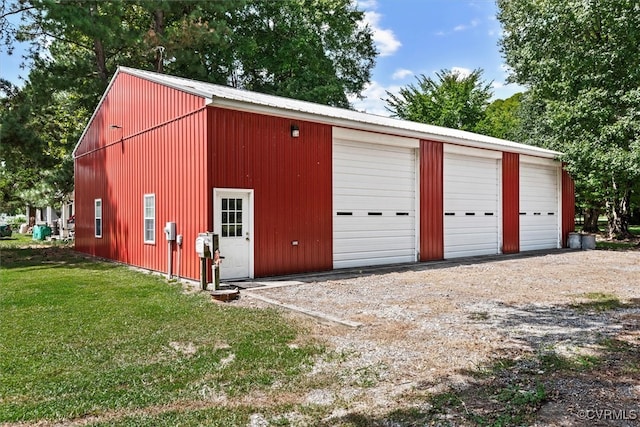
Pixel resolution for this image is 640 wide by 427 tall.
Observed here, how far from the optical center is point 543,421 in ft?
9.23

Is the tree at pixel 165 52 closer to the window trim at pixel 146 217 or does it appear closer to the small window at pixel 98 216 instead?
the small window at pixel 98 216

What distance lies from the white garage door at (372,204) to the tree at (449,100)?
54.5ft

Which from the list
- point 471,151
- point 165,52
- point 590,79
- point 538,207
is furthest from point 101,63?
point 590,79

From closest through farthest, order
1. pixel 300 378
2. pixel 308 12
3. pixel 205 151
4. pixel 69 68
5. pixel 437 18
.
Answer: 1. pixel 300 378
2. pixel 205 151
3. pixel 437 18
4. pixel 69 68
5. pixel 308 12

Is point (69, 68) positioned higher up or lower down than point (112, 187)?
higher up

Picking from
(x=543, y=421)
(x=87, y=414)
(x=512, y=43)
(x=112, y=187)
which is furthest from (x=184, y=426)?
(x=512, y=43)

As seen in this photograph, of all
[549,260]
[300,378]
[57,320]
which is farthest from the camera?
[549,260]

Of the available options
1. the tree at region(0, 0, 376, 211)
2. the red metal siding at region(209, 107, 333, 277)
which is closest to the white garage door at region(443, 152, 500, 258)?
the red metal siding at region(209, 107, 333, 277)

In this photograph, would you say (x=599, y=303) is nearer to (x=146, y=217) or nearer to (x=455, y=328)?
(x=455, y=328)

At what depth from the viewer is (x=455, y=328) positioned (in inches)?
200

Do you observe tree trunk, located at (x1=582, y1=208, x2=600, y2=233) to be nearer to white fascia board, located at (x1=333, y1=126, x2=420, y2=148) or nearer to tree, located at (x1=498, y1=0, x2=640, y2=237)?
tree, located at (x1=498, y1=0, x2=640, y2=237)

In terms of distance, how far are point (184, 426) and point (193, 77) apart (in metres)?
20.3

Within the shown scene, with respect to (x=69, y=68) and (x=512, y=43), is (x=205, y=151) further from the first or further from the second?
(x=512, y=43)

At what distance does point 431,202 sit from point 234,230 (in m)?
5.72
